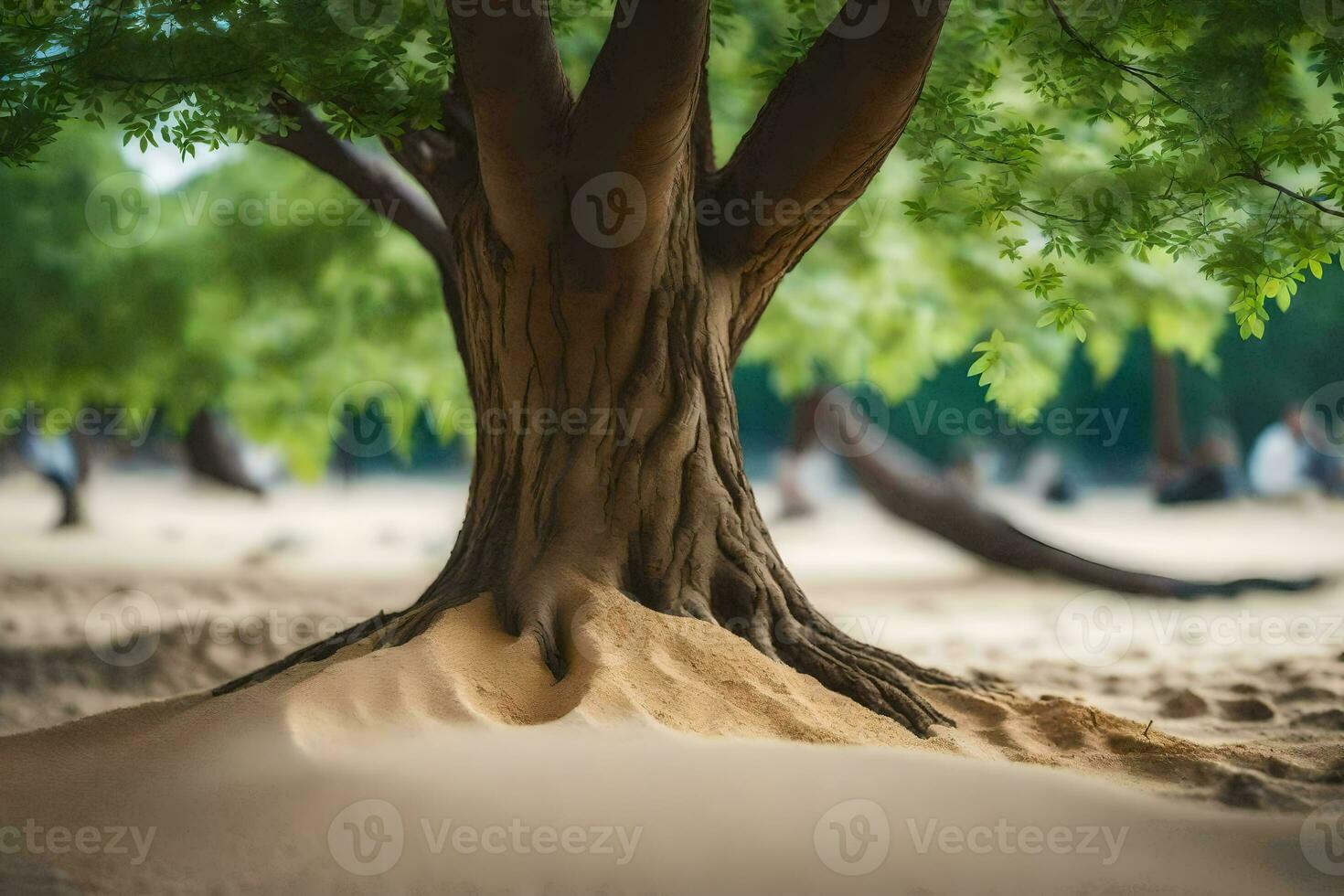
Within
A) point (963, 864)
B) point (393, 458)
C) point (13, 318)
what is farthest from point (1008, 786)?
point (393, 458)

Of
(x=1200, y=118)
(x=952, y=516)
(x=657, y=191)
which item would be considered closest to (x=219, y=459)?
(x=952, y=516)

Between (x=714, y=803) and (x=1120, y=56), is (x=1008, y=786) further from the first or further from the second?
(x=1120, y=56)

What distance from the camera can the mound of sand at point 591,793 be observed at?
2748mm

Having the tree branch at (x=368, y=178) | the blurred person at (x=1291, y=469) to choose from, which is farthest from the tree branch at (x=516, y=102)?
the blurred person at (x=1291, y=469)

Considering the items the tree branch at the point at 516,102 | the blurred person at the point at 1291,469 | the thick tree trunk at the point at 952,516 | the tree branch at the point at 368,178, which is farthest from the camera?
the blurred person at the point at 1291,469

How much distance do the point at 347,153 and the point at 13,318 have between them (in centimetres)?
676

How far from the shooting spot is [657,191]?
407 cm

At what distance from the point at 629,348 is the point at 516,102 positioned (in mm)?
1127

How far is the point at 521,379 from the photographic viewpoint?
4.55 meters

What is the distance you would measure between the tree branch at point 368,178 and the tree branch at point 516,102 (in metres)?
1.36

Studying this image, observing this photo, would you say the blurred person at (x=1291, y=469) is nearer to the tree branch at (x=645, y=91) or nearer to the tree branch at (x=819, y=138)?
the tree branch at (x=819, y=138)

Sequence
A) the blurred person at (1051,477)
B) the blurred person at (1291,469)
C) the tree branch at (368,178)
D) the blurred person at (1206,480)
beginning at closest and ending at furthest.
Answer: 1. the tree branch at (368,178)
2. the blurred person at (1291,469)
3. the blurred person at (1206,480)
4. the blurred person at (1051,477)

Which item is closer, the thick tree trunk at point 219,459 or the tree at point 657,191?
the tree at point 657,191

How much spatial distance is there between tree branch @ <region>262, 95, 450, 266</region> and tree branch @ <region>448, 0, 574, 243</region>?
1356 mm
